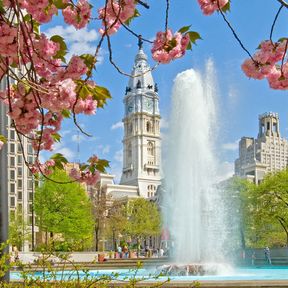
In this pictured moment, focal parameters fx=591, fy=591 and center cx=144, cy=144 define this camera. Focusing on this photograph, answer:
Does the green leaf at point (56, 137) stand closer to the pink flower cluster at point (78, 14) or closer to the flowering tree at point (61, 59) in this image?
the flowering tree at point (61, 59)

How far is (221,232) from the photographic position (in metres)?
34.3

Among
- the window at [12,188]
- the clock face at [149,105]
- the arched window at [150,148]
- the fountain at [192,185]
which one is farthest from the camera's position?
the clock face at [149,105]

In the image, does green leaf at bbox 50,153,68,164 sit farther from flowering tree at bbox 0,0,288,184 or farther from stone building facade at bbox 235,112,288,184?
stone building facade at bbox 235,112,288,184

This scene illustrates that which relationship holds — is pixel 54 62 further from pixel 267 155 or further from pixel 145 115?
pixel 267 155

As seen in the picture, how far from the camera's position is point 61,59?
16.7 ft

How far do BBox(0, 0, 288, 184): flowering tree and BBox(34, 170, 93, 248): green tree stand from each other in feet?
157

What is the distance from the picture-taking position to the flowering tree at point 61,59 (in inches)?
166

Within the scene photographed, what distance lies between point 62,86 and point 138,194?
508ft

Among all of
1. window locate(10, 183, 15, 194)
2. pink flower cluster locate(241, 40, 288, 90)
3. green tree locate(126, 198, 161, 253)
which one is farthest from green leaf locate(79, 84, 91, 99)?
window locate(10, 183, 15, 194)

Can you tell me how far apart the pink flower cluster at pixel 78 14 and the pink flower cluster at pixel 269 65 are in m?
1.44

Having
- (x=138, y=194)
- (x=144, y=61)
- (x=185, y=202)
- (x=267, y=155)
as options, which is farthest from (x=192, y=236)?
(x=267, y=155)

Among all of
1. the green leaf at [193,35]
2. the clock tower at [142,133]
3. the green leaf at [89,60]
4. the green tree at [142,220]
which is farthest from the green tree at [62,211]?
the clock tower at [142,133]

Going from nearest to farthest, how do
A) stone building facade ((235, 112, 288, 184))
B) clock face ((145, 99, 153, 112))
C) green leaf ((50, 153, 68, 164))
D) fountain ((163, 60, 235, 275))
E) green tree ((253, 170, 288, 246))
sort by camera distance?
green leaf ((50, 153, 68, 164)) → fountain ((163, 60, 235, 275)) → green tree ((253, 170, 288, 246)) → clock face ((145, 99, 153, 112)) → stone building facade ((235, 112, 288, 184))

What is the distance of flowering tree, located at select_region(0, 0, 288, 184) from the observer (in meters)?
4.21
